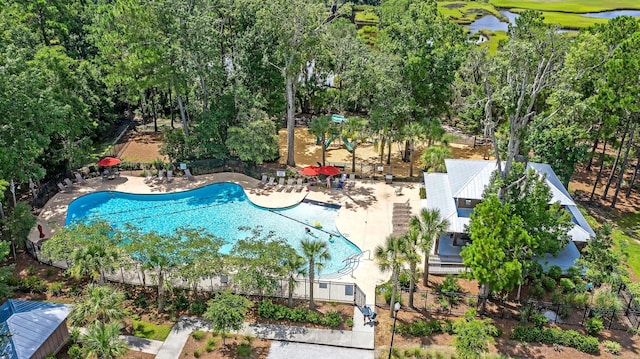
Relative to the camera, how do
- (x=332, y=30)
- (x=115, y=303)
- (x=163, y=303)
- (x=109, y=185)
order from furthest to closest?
1. (x=332, y=30)
2. (x=109, y=185)
3. (x=163, y=303)
4. (x=115, y=303)

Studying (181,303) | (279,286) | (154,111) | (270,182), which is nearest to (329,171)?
(270,182)

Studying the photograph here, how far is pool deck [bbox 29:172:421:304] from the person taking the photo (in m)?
33.6

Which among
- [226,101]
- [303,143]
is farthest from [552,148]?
[226,101]

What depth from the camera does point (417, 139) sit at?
132 feet

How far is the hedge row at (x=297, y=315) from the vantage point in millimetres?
25470

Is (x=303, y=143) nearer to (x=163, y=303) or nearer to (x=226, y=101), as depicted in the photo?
(x=226, y=101)

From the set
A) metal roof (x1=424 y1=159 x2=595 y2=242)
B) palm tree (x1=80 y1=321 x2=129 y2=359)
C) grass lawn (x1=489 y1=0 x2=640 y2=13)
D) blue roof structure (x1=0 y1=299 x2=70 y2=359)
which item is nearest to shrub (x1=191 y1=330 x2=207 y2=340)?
palm tree (x1=80 y1=321 x2=129 y2=359)

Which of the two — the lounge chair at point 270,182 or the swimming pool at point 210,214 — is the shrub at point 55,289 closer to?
the swimming pool at point 210,214

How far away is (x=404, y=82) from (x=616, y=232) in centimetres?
1928

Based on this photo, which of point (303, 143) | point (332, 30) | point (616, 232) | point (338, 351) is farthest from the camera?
point (332, 30)

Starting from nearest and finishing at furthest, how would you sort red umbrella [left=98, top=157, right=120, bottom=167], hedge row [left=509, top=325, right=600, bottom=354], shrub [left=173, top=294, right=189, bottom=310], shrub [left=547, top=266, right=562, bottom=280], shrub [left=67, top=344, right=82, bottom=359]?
shrub [left=67, top=344, right=82, bottom=359] < hedge row [left=509, top=325, right=600, bottom=354] < shrub [left=173, top=294, right=189, bottom=310] < shrub [left=547, top=266, right=562, bottom=280] < red umbrella [left=98, top=157, right=120, bottom=167]

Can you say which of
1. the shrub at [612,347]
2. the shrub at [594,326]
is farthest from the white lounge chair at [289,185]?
the shrub at [612,347]

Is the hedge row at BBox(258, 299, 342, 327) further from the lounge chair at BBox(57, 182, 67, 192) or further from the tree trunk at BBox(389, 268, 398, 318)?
the lounge chair at BBox(57, 182, 67, 192)

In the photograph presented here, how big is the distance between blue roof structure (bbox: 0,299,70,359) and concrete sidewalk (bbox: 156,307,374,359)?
5.13m
